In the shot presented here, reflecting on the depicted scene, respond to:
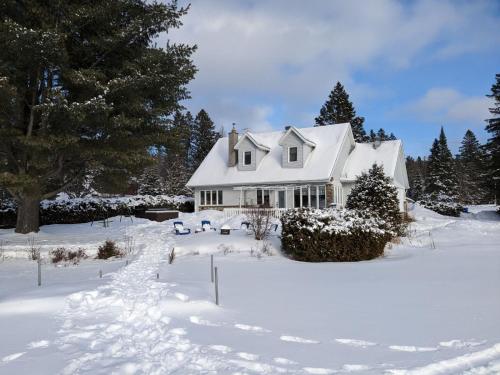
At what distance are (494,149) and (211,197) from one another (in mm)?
23928

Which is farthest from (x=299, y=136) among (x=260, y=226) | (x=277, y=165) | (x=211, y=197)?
(x=260, y=226)

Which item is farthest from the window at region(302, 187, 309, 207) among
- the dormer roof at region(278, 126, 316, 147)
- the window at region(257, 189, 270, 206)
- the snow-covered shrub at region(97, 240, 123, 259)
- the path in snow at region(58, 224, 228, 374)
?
the path in snow at region(58, 224, 228, 374)

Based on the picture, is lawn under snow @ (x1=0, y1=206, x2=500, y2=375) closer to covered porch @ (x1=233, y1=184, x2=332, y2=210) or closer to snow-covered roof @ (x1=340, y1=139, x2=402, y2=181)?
covered porch @ (x1=233, y1=184, x2=332, y2=210)

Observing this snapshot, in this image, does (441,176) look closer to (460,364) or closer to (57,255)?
(57,255)

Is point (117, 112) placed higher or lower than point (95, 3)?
lower

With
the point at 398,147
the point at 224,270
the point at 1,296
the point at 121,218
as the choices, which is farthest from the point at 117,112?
the point at 398,147

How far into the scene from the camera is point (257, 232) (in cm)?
1479

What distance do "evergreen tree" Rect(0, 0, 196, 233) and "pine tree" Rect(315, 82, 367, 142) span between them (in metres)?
31.5

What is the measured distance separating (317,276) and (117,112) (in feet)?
34.5

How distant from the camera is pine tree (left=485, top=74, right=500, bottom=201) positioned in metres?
33.9

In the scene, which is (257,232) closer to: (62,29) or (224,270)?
(224,270)

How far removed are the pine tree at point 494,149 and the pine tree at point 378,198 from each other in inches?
882

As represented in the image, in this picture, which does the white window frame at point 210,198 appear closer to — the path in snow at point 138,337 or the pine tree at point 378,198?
the pine tree at point 378,198

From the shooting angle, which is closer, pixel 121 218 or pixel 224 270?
pixel 224 270
